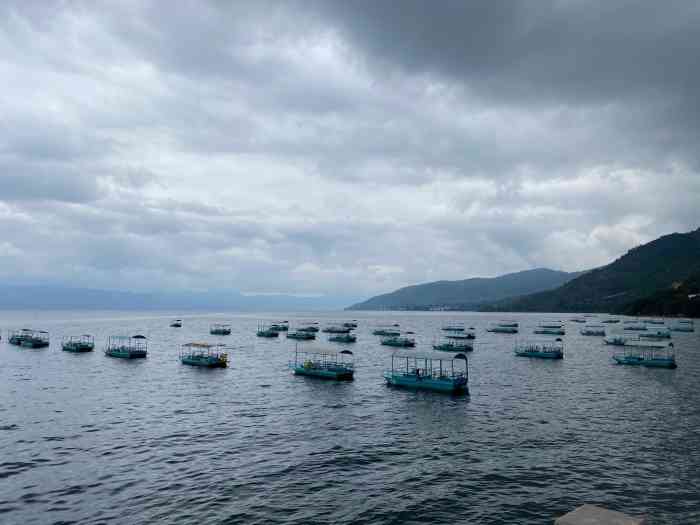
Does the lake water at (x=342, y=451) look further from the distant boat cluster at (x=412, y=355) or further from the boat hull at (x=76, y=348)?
the boat hull at (x=76, y=348)

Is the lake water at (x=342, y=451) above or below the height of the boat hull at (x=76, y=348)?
below

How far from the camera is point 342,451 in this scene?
41.6m

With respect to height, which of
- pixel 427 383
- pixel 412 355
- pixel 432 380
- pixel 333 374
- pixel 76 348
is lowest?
pixel 427 383

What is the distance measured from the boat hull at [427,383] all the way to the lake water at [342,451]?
2.68 meters

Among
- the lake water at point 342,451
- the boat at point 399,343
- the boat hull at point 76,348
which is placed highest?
the boat hull at point 76,348

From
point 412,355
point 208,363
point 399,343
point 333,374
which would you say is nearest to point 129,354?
point 208,363

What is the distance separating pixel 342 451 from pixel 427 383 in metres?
30.4

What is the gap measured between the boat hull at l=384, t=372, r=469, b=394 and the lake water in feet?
8.79

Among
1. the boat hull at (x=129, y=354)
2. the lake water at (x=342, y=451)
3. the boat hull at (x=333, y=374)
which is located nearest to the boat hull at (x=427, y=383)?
the lake water at (x=342, y=451)

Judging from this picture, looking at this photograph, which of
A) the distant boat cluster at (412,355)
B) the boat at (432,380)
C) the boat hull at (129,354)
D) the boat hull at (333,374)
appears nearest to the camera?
the boat at (432,380)

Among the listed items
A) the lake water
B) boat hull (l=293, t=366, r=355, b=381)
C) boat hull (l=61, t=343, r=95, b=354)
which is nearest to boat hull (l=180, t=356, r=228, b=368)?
the lake water

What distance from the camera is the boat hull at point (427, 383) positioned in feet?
219

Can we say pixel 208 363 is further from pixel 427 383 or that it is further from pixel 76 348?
pixel 76 348

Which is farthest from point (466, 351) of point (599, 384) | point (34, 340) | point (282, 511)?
point (34, 340)
